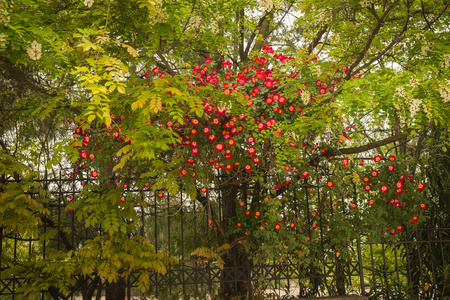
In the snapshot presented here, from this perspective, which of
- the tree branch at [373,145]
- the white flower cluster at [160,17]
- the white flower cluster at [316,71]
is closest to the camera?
the white flower cluster at [160,17]

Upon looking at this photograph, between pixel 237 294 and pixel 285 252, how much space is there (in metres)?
0.87

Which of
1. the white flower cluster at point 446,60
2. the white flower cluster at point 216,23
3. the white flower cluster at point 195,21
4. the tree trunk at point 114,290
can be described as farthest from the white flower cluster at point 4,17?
the white flower cluster at point 446,60

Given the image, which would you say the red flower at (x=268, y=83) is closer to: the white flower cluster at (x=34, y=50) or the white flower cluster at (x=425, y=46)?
the white flower cluster at (x=425, y=46)

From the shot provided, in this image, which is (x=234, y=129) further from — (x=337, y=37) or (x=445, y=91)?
(x=445, y=91)

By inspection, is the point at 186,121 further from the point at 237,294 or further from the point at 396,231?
the point at 396,231

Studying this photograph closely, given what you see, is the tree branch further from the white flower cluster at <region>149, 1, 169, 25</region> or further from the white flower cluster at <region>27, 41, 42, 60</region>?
the white flower cluster at <region>27, 41, 42, 60</region>

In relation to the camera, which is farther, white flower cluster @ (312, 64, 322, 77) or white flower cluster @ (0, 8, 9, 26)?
white flower cluster @ (312, 64, 322, 77)

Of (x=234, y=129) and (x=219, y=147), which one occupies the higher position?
(x=234, y=129)

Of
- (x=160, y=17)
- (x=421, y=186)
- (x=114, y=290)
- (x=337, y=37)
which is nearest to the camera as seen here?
(x=160, y=17)

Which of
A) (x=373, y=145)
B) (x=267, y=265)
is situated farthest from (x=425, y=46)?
(x=267, y=265)

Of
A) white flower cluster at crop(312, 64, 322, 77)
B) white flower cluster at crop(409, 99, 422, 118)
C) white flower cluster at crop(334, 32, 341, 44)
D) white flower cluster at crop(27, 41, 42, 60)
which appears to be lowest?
white flower cluster at crop(409, 99, 422, 118)

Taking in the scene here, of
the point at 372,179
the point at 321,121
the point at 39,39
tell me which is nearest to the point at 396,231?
the point at 372,179

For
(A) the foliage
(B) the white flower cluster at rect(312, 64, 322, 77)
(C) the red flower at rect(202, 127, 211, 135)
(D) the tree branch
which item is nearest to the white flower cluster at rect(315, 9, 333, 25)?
(A) the foliage

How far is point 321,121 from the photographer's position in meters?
4.18
